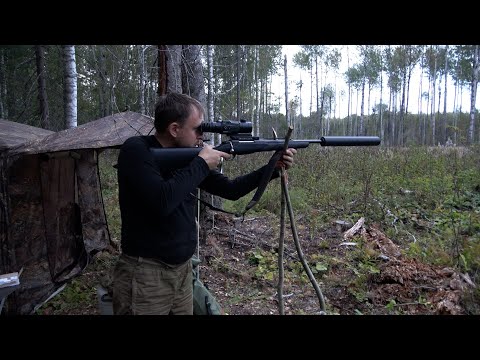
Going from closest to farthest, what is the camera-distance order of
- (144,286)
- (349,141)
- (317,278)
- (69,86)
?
1. (144,286)
2. (349,141)
3. (317,278)
4. (69,86)

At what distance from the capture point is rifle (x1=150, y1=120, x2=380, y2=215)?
7.50 feet

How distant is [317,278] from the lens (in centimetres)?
511

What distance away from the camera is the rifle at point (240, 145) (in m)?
2.29

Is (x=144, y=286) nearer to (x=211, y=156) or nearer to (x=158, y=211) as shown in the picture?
(x=158, y=211)

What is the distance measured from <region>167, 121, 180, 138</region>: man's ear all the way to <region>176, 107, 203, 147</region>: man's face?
0.02m

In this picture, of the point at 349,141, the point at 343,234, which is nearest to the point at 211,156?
the point at 349,141

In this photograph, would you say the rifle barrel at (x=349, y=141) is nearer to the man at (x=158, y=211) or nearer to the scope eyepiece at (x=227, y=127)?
the scope eyepiece at (x=227, y=127)

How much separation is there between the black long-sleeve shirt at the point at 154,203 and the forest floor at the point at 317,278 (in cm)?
208

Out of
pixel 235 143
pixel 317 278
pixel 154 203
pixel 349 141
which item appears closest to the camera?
pixel 154 203

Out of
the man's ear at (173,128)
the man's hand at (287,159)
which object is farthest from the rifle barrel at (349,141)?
the man's ear at (173,128)

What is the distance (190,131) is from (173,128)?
120mm
